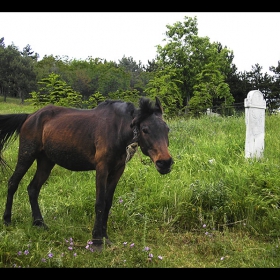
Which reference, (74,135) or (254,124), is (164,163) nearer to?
(74,135)

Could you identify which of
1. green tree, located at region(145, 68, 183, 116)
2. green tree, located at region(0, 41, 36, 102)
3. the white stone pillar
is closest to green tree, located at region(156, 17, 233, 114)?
green tree, located at region(145, 68, 183, 116)

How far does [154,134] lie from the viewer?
3.54 metres

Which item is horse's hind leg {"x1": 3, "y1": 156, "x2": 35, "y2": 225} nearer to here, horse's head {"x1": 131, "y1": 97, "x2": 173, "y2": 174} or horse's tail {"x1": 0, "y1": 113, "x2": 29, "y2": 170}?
horse's tail {"x1": 0, "y1": 113, "x2": 29, "y2": 170}

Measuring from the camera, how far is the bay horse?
143 inches

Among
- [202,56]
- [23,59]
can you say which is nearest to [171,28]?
[202,56]

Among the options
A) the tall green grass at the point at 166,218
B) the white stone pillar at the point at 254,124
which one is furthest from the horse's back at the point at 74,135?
the white stone pillar at the point at 254,124

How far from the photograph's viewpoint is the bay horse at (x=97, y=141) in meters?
3.63

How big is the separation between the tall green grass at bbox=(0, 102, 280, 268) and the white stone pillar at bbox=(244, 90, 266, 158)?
11.1 inches

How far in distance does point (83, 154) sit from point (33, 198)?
4.22 feet

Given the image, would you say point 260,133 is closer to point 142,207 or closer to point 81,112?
point 142,207

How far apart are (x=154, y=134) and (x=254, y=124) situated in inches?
180

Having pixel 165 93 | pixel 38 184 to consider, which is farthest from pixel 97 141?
pixel 165 93

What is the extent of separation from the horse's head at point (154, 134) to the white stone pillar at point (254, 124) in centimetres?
407

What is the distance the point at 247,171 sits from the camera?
234 inches
